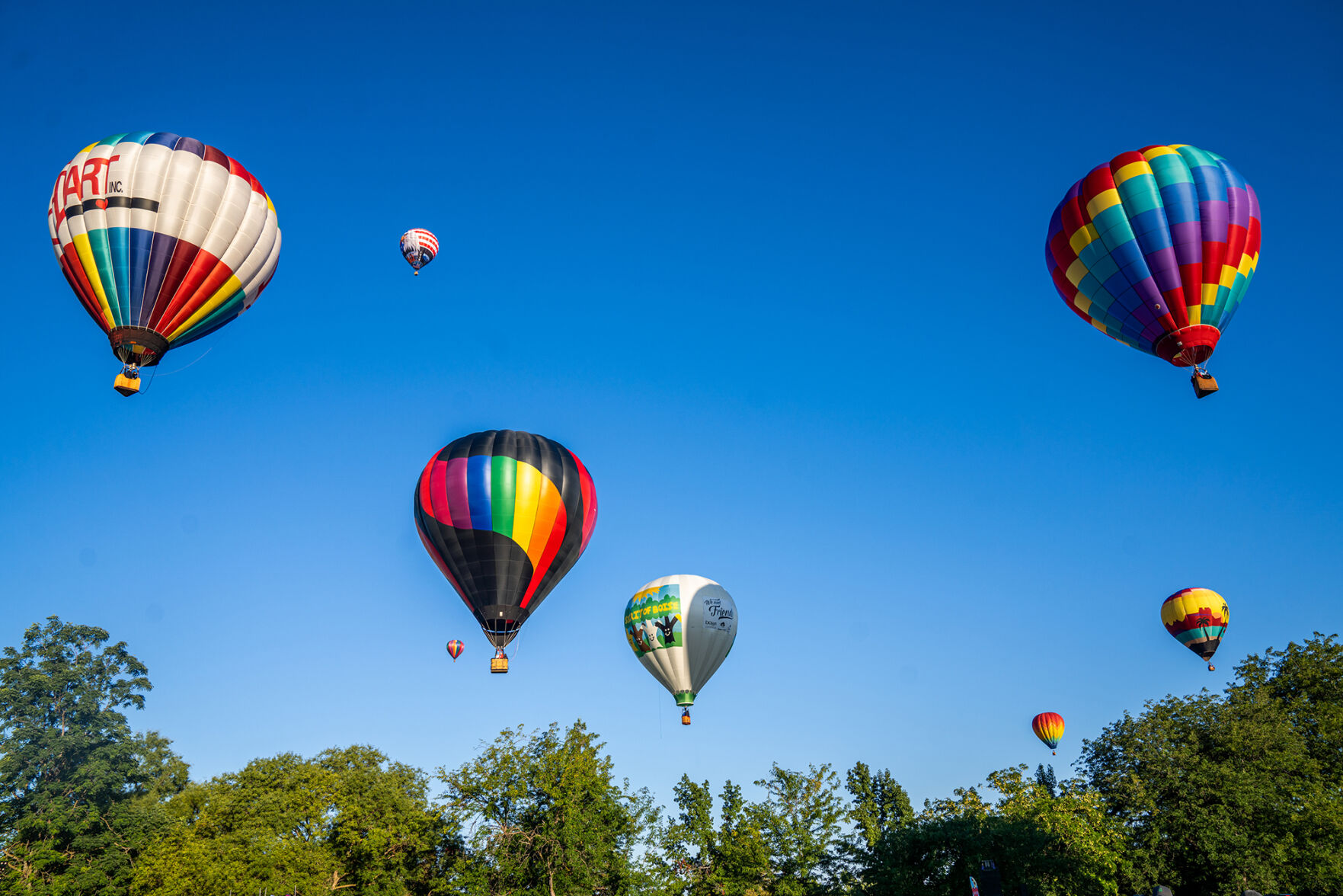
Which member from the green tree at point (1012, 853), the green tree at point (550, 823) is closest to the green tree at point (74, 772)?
the green tree at point (550, 823)

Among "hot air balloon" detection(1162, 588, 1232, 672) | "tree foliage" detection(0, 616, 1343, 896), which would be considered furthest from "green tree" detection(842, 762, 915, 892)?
"hot air balloon" detection(1162, 588, 1232, 672)

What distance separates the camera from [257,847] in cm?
3678

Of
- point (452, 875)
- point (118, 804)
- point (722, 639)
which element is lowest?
point (452, 875)

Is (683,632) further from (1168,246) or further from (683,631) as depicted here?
(1168,246)

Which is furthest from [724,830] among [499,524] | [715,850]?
[499,524]

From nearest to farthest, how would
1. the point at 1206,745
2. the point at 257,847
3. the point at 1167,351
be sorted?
the point at 1167,351 → the point at 257,847 → the point at 1206,745

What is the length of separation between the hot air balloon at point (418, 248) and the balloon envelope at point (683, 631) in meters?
18.7

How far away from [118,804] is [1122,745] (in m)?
51.1

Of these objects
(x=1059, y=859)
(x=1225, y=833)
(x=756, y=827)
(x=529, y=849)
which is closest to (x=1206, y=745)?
(x=1225, y=833)

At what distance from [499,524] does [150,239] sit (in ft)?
42.3

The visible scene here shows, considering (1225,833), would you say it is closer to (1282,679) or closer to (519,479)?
(1282,679)

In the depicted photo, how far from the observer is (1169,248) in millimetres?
24109

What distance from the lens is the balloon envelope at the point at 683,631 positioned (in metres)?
39.0

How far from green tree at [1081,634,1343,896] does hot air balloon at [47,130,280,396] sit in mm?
38870
